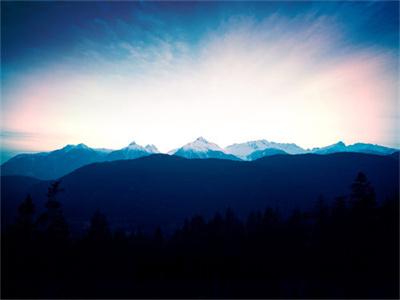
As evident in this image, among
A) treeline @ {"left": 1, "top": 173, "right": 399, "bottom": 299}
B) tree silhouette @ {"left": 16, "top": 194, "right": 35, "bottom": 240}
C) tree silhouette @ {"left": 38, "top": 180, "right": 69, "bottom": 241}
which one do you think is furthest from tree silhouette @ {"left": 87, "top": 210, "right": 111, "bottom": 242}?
tree silhouette @ {"left": 16, "top": 194, "right": 35, "bottom": 240}

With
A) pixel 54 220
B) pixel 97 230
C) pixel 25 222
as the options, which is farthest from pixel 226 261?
pixel 25 222

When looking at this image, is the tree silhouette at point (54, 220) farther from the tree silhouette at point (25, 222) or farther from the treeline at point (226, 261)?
the tree silhouette at point (25, 222)

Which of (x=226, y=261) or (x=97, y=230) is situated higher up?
(x=97, y=230)

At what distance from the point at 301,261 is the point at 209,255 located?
39.3 feet

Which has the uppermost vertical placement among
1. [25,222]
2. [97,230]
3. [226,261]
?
[25,222]

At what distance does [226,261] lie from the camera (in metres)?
30.9

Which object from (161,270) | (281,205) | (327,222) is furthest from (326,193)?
(161,270)

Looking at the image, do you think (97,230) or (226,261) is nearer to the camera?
(226,261)

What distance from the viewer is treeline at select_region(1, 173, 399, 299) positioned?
24281 mm

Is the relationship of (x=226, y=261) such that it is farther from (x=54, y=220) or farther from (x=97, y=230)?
(x=54, y=220)

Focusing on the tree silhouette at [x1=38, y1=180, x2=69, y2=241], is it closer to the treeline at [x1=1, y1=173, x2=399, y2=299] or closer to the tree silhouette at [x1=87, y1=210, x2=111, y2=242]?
the treeline at [x1=1, y1=173, x2=399, y2=299]

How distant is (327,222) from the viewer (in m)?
32.4

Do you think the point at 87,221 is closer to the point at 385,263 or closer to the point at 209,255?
the point at 209,255

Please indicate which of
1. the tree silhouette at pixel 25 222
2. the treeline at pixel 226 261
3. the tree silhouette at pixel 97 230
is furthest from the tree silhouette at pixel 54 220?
the tree silhouette at pixel 97 230
